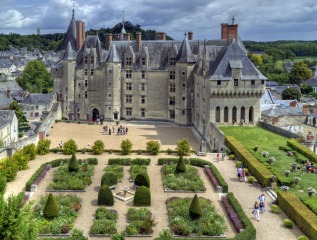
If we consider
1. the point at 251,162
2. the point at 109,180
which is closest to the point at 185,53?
the point at 251,162

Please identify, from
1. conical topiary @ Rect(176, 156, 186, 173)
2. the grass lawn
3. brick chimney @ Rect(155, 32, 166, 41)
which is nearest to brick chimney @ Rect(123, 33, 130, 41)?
brick chimney @ Rect(155, 32, 166, 41)

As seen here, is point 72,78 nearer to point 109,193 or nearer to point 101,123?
point 101,123

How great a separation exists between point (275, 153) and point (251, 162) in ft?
14.3

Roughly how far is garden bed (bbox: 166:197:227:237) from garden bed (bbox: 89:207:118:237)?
3.58m

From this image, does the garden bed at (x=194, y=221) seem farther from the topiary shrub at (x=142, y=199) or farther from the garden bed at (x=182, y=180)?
the garden bed at (x=182, y=180)

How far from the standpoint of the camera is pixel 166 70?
2680 inches

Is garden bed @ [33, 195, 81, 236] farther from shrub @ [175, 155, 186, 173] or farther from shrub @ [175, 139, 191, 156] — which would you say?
shrub @ [175, 139, 191, 156]

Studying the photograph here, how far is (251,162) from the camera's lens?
36.6m

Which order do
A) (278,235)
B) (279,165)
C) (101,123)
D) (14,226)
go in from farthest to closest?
(101,123), (279,165), (278,235), (14,226)

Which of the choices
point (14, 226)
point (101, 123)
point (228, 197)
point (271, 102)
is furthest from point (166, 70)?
point (14, 226)

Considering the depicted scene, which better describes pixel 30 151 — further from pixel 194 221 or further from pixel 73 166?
pixel 194 221

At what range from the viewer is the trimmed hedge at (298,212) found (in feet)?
77.3

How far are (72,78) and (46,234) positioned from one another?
48.5m

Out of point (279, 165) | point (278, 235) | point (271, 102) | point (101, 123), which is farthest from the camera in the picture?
point (271, 102)
